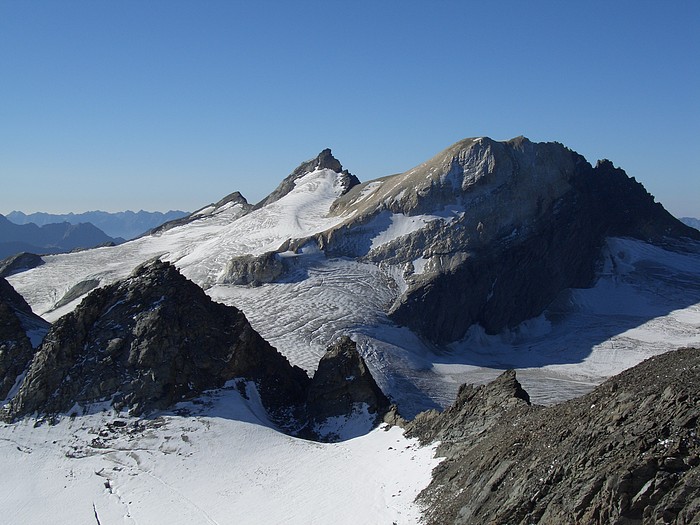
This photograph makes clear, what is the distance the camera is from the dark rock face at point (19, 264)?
3816 inches

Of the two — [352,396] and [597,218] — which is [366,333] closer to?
[352,396]

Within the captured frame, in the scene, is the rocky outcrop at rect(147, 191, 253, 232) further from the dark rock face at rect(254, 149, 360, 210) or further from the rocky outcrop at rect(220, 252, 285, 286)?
the rocky outcrop at rect(220, 252, 285, 286)

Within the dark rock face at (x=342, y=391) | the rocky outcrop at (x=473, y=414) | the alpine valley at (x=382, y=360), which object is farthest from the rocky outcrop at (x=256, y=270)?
the rocky outcrop at (x=473, y=414)

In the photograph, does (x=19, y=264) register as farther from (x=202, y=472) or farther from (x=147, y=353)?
(x=202, y=472)

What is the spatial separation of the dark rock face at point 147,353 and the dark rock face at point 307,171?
2545 inches

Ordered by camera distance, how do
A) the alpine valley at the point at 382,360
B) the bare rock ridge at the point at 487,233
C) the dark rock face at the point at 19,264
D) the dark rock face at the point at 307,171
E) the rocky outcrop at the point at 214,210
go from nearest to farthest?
the alpine valley at the point at 382,360 < the bare rock ridge at the point at 487,233 < the dark rock face at the point at 19,264 < the dark rock face at the point at 307,171 < the rocky outcrop at the point at 214,210

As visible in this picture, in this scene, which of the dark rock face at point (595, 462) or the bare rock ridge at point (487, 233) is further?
the bare rock ridge at point (487, 233)

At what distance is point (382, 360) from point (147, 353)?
25.9 metres

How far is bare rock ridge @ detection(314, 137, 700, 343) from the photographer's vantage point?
73.6m

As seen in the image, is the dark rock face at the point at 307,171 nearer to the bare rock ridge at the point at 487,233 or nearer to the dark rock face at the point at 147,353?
the bare rock ridge at the point at 487,233

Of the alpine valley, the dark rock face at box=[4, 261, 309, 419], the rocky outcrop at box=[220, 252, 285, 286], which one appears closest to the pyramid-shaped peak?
the alpine valley

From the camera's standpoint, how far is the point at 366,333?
2537 inches

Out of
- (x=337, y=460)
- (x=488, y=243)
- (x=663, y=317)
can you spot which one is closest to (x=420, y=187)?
(x=488, y=243)

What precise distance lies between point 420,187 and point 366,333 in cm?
2272
